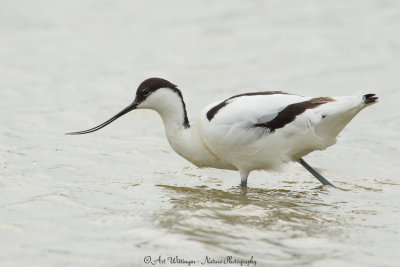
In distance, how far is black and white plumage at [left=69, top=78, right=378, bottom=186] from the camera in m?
7.18

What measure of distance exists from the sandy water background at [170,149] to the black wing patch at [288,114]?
525 millimetres

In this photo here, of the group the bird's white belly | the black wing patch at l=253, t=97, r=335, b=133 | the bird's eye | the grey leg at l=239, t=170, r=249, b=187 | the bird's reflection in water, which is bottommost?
the bird's reflection in water

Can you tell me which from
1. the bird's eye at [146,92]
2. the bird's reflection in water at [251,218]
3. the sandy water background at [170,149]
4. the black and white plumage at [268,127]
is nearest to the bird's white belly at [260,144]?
the black and white plumage at [268,127]

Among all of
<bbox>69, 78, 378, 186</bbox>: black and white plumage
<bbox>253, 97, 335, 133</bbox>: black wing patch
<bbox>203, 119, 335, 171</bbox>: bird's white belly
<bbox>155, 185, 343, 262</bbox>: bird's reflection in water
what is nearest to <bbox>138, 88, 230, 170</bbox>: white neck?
<bbox>69, 78, 378, 186</bbox>: black and white plumage

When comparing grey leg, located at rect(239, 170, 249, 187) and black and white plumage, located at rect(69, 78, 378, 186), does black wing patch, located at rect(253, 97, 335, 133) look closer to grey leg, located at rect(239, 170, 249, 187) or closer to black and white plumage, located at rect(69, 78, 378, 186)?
black and white plumage, located at rect(69, 78, 378, 186)

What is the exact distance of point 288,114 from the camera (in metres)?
7.23

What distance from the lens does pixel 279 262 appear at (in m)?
5.26

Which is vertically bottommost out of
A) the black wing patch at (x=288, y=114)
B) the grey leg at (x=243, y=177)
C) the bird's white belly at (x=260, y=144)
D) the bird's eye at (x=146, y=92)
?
the grey leg at (x=243, y=177)

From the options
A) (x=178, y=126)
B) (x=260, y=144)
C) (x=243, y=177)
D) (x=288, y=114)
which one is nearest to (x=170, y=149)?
(x=178, y=126)

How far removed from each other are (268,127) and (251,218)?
3.85 feet

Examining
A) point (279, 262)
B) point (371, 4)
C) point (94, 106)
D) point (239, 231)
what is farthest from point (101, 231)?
point (371, 4)

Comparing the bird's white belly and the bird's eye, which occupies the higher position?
the bird's eye

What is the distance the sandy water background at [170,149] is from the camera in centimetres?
577

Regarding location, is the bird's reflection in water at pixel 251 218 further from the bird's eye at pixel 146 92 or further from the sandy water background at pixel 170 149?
the bird's eye at pixel 146 92
